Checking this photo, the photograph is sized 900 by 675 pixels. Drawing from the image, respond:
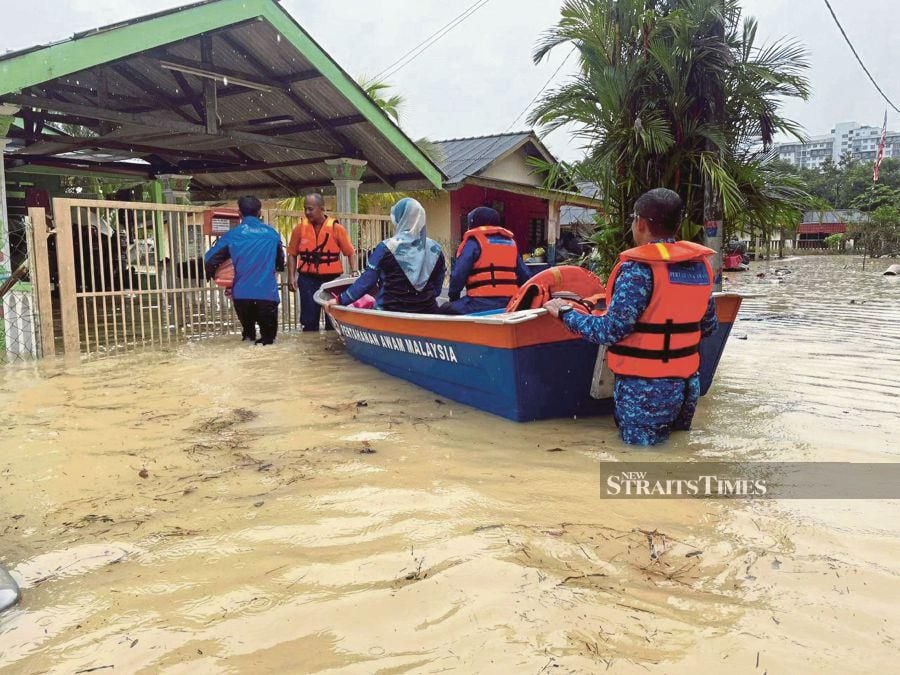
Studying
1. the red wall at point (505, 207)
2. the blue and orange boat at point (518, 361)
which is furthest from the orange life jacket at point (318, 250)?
the red wall at point (505, 207)

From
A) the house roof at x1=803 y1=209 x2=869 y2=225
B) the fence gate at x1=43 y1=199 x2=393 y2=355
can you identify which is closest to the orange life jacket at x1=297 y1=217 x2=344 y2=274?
the fence gate at x1=43 y1=199 x2=393 y2=355

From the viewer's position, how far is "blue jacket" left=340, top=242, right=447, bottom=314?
5.72 metres

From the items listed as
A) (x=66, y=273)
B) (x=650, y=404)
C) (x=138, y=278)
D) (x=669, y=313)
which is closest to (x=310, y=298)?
(x=138, y=278)

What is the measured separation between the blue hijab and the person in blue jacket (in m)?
1.97

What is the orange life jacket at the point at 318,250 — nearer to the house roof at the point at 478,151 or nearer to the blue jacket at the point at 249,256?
the blue jacket at the point at 249,256

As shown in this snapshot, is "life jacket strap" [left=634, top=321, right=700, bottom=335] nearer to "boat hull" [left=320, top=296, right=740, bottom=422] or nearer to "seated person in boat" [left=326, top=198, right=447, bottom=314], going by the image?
"boat hull" [left=320, top=296, right=740, bottom=422]

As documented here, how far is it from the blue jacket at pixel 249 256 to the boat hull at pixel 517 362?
2.51 metres

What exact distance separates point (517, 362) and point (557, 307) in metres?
0.47

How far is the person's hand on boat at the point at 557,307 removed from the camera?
391 centimetres

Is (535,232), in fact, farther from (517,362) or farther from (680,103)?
(517,362)

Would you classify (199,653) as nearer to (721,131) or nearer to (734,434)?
(734,434)

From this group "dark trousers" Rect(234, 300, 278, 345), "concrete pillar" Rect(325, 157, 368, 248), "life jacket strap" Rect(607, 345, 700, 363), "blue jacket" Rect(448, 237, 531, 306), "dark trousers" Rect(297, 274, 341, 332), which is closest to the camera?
"life jacket strap" Rect(607, 345, 700, 363)

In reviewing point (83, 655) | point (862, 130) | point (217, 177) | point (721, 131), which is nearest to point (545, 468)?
point (83, 655)

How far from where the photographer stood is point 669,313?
3604 mm
